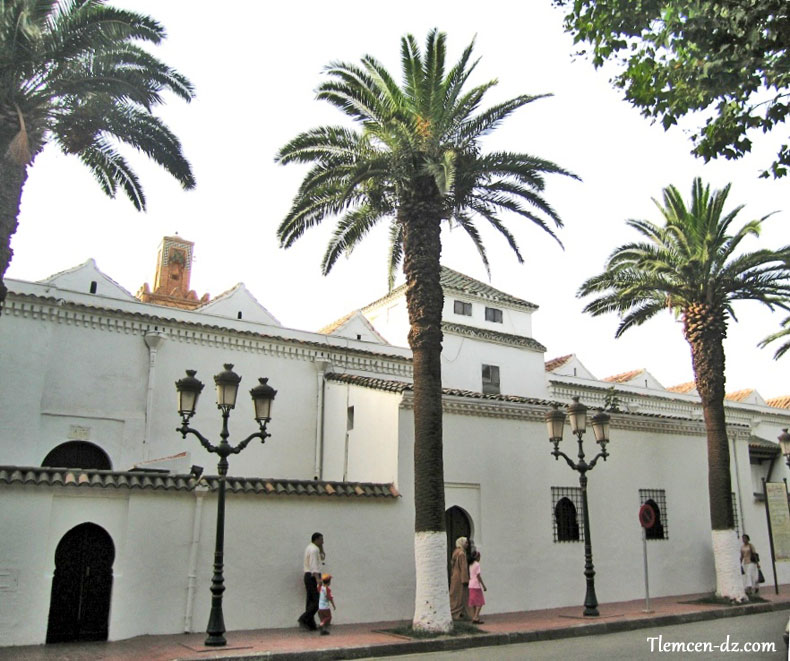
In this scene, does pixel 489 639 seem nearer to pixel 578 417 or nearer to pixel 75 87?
pixel 578 417

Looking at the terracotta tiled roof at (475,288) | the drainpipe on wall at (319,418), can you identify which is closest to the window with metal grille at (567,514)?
the drainpipe on wall at (319,418)

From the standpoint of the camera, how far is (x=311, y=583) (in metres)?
12.8

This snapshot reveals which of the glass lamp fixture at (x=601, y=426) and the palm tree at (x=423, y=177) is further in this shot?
the glass lamp fixture at (x=601, y=426)

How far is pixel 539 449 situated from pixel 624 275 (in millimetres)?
5256

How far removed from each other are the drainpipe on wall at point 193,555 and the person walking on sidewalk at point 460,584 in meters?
4.88

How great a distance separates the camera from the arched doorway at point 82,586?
11.4 meters

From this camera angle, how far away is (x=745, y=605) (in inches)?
666

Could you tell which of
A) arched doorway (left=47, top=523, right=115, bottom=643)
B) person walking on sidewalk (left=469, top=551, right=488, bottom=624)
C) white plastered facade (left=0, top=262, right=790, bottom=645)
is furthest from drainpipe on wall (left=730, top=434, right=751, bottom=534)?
arched doorway (left=47, top=523, right=115, bottom=643)

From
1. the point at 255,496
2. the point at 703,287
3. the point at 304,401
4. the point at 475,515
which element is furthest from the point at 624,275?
the point at 255,496

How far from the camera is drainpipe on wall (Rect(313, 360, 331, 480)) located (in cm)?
1984

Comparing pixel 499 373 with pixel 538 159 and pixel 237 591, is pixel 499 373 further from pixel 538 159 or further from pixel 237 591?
pixel 237 591

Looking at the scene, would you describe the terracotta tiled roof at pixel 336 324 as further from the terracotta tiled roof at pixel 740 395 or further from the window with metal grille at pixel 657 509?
the terracotta tiled roof at pixel 740 395

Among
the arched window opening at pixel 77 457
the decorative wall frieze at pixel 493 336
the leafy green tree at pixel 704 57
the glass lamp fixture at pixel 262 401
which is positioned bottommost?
the arched window opening at pixel 77 457

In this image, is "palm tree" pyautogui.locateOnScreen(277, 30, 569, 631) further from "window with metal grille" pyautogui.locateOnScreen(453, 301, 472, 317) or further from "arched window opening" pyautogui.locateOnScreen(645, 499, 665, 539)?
"window with metal grille" pyautogui.locateOnScreen(453, 301, 472, 317)
